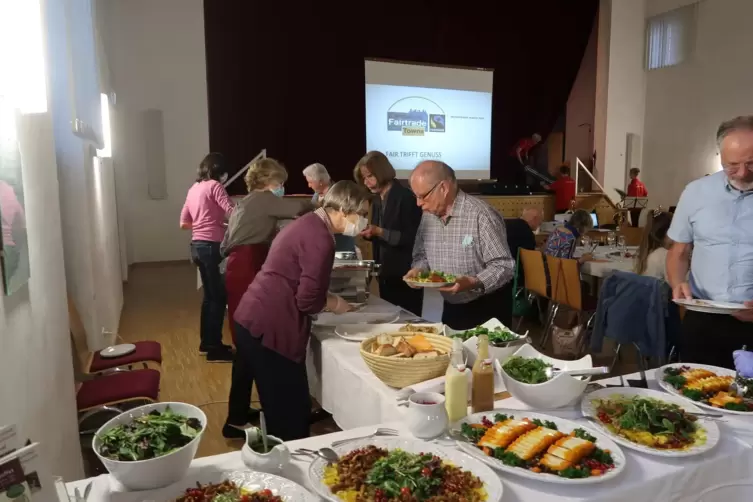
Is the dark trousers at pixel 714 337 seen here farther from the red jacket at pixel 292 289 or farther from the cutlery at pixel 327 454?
the cutlery at pixel 327 454

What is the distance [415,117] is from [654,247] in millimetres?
5468

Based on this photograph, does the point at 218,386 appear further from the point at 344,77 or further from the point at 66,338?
the point at 344,77

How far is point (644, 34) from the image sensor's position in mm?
9453

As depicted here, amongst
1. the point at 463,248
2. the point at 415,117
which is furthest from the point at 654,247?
the point at 415,117

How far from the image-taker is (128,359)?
A: 2.87 meters

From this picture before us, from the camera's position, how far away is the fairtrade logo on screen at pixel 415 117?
8.30 m

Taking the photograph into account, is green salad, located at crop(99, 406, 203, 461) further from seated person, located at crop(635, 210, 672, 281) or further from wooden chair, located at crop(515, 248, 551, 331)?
wooden chair, located at crop(515, 248, 551, 331)

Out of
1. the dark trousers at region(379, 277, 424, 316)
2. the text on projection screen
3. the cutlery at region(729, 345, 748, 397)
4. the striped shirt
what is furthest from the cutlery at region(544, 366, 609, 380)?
the text on projection screen

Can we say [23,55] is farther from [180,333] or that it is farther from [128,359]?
[180,333]

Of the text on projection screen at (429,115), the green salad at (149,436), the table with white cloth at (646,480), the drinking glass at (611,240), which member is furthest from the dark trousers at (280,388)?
the text on projection screen at (429,115)

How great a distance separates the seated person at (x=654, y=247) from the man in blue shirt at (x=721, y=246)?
142cm

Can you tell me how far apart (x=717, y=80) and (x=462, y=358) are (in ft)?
29.3

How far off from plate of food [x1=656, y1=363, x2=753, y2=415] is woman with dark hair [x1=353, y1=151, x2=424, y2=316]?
4.97ft

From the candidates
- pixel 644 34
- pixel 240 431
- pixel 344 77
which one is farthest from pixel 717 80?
pixel 240 431
